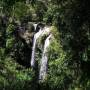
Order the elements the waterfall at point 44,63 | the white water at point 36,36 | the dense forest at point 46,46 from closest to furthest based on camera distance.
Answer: the dense forest at point 46,46 < the waterfall at point 44,63 < the white water at point 36,36

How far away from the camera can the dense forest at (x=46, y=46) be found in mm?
11242

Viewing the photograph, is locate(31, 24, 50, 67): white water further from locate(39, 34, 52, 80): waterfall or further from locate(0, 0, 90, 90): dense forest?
locate(39, 34, 52, 80): waterfall

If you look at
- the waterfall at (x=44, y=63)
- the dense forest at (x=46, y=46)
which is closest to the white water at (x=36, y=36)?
the dense forest at (x=46, y=46)

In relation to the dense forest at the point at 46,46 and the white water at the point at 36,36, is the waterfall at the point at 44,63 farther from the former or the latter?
the white water at the point at 36,36

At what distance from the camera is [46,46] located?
1437 cm

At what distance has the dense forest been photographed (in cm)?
1124

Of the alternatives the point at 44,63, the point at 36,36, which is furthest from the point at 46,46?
the point at 36,36

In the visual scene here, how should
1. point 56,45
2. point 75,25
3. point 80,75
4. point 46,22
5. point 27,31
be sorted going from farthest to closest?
point 27,31, point 46,22, point 56,45, point 80,75, point 75,25

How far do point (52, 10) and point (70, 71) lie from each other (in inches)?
96.5

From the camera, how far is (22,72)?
14.3 meters

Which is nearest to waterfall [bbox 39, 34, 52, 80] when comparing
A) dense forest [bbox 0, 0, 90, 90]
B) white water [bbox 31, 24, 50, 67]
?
dense forest [bbox 0, 0, 90, 90]

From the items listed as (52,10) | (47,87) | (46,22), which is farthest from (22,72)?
(52,10)

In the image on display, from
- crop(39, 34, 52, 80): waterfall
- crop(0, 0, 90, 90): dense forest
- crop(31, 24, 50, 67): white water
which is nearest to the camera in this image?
crop(0, 0, 90, 90): dense forest

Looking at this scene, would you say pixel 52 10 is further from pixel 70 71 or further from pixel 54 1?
pixel 70 71
